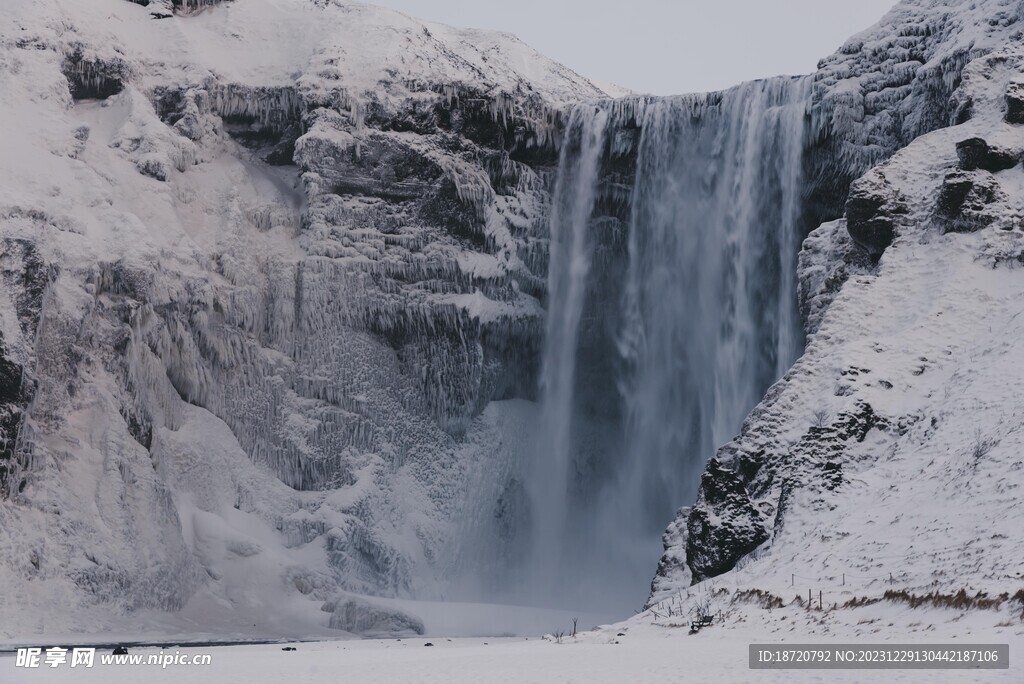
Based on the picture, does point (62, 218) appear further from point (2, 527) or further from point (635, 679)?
point (635, 679)

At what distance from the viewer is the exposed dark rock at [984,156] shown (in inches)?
1254

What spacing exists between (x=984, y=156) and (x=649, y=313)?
654 inches

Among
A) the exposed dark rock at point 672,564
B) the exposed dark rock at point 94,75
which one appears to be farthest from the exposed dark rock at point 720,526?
the exposed dark rock at point 94,75

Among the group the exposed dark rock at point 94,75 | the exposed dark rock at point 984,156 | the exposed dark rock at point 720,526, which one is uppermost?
the exposed dark rock at point 94,75

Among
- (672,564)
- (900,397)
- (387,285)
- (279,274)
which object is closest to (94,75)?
(279,274)

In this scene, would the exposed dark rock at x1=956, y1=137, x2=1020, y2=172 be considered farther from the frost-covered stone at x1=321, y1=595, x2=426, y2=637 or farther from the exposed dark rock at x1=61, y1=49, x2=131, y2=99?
the exposed dark rock at x1=61, y1=49, x2=131, y2=99

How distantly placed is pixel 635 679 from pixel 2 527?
25931 millimetres

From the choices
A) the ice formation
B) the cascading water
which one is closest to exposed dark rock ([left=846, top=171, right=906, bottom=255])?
the ice formation

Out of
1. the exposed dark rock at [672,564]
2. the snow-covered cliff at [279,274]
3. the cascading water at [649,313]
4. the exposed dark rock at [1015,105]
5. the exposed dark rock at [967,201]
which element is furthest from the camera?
the cascading water at [649,313]

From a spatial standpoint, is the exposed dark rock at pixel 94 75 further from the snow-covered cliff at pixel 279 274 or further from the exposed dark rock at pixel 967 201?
the exposed dark rock at pixel 967 201

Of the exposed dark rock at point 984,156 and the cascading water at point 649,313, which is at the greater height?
the exposed dark rock at point 984,156

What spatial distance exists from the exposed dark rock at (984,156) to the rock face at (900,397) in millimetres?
34

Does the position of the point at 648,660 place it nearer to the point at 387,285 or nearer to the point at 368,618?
the point at 368,618

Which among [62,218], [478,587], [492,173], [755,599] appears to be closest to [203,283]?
[62,218]
